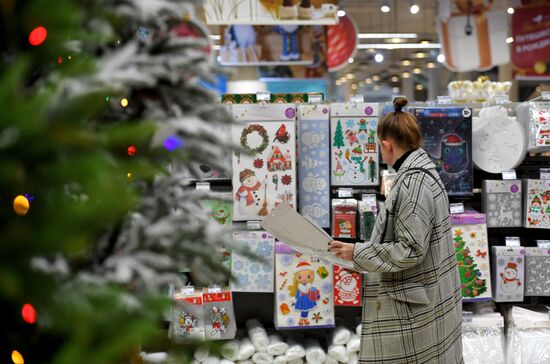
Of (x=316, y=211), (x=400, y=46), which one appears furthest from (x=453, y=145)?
(x=400, y=46)

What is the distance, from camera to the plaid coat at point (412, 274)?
7.75 feet

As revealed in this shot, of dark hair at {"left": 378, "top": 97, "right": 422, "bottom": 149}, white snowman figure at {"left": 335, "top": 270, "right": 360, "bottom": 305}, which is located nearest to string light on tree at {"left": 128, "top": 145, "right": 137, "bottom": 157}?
dark hair at {"left": 378, "top": 97, "right": 422, "bottom": 149}

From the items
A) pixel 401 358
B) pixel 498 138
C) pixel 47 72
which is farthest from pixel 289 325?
pixel 47 72

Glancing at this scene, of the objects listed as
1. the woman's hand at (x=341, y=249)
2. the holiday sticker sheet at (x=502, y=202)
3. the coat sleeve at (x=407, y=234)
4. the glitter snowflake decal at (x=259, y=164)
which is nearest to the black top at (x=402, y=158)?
the coat sleeve at (x=407, y=234)

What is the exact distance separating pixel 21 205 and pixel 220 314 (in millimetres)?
2771

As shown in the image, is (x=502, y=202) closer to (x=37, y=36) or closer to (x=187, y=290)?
(x=187, y=290)

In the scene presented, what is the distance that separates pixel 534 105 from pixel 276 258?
1671 mm

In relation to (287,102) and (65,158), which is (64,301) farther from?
(287,102)

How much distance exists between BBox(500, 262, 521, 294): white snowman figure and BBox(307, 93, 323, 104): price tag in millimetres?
1399

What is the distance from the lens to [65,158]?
2.40ft

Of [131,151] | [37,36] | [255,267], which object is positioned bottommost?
[255,267]

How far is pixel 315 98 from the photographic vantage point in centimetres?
364

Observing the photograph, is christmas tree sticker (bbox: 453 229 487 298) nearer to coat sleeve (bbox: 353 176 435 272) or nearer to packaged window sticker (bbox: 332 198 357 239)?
packaged window sticker (bbox: 332 198 357 239)

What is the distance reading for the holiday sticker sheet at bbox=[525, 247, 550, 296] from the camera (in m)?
3.62
